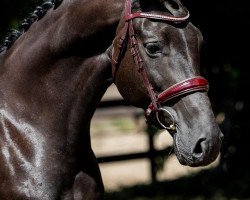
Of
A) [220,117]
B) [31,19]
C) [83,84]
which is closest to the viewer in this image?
[83,84]

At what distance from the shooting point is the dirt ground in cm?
980

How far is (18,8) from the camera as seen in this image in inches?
287

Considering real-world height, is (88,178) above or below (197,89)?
below

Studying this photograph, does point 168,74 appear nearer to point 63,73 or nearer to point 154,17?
point 154,17

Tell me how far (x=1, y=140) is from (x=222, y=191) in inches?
205

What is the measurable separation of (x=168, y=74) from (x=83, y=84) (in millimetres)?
552

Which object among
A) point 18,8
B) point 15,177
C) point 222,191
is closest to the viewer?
point 15,177

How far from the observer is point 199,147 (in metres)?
3.61

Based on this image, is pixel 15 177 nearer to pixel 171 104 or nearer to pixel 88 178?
pixel 88 178

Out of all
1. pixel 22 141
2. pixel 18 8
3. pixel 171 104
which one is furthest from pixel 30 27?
pixel 18 8

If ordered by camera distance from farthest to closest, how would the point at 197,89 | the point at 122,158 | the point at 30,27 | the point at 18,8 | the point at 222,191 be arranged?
the point at 122,158 < the point at 222,191 < the point at 18,8 < the point at 30,27 < the point at 197,89

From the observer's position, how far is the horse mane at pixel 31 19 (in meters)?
4.16

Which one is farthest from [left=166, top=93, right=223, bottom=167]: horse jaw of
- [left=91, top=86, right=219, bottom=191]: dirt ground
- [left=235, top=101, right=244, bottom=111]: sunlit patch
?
[left=91, top=86, right=219, bottom=191]: dirt ground

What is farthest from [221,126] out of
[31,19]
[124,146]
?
[31,19]
